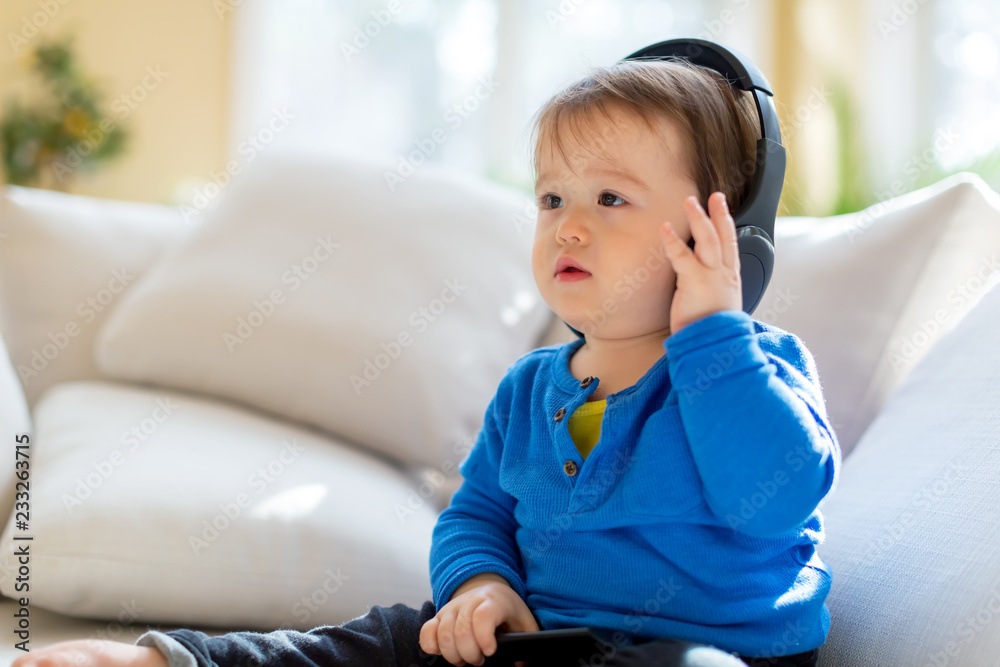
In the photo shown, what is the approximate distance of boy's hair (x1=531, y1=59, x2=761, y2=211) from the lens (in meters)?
0.80

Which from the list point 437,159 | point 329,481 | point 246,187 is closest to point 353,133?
point 437,159

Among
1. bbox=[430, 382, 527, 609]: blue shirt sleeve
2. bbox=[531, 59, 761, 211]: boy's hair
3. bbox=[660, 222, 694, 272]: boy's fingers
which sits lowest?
bbox=[430, 382, 527, 609]: blue shirt sleeve

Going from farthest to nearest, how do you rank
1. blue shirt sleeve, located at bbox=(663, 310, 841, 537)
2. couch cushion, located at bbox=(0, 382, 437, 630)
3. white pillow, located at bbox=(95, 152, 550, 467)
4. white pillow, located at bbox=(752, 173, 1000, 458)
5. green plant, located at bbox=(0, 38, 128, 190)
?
green plant, located at bbox=(0, 38, 128, 190)
white pillow, located at bbox=(95, 152, 550, 467)
white pillow, located at bbox=(752, 173, 1000, 458)
couch cushion, located at bbox=(0, 382, 437, 630)
blue shirt sleeve, located at bbox=(663, 310, 841, 537)

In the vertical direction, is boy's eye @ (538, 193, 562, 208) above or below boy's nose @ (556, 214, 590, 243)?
above

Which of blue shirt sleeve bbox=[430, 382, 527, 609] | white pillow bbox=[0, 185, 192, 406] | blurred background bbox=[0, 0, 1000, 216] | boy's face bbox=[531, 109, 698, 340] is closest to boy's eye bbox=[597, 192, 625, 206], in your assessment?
boy's face bbox=[531, 109, 698, 340]

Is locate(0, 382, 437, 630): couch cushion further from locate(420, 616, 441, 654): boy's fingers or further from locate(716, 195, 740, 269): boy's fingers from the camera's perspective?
locate(716, 195, 740, 269): boy's fingers

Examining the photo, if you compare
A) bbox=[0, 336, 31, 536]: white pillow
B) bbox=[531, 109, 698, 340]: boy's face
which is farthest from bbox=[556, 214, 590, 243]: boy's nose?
bbox=[0, 336, 31, 536]: white pillow

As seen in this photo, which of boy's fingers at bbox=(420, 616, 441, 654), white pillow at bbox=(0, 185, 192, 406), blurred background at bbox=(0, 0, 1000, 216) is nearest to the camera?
boy's fingers at bbox=(420, 616, 441, 654)

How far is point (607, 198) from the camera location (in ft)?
2.67

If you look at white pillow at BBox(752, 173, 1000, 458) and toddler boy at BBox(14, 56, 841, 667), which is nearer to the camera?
toddler boy at BBox(14, 56, 841, 667)

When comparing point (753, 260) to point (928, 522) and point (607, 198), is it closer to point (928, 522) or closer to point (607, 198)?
point (607, 198)

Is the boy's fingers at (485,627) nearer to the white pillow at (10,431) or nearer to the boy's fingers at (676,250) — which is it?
the boy's fingers at (676,250)

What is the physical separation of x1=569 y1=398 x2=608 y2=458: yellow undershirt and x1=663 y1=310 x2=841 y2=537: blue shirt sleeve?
0.42ft

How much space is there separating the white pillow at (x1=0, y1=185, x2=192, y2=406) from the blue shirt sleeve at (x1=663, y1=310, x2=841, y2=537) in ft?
3.85
